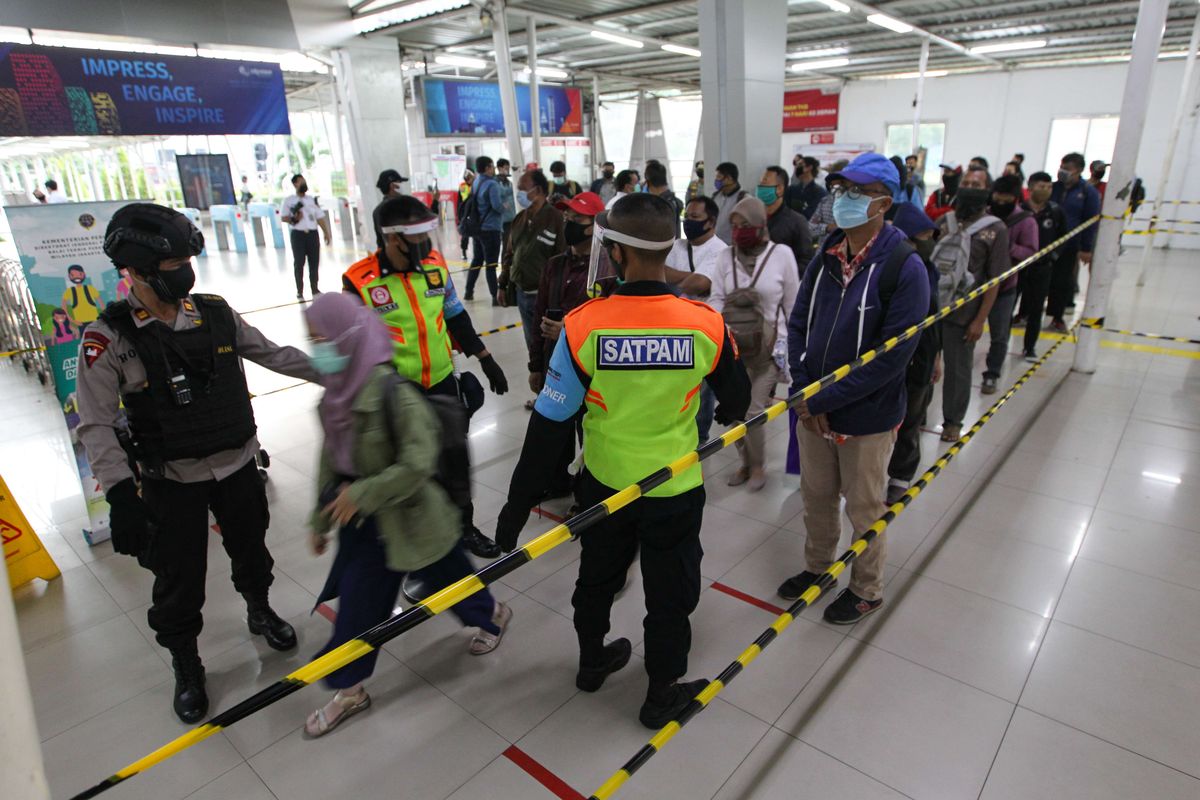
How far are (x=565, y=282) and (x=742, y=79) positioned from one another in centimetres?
389

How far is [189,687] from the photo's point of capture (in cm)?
245

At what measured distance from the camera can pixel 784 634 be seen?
2.75 meters

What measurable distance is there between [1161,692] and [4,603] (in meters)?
3.27

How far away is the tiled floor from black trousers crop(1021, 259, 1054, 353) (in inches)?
84.0

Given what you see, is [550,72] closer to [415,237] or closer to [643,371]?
[415,237]

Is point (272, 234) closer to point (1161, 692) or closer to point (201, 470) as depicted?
point (201, 470)

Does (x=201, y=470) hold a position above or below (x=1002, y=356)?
above

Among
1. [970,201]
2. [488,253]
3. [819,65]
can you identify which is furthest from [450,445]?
[819,65]

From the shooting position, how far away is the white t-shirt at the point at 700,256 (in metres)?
3.67

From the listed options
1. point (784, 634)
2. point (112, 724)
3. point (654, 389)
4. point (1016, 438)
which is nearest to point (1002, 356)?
point (1016, 438)

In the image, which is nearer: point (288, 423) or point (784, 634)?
point (784, 634)

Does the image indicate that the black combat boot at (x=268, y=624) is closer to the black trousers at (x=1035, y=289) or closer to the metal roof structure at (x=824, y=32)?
the black trousers at (x=1035, y=289)

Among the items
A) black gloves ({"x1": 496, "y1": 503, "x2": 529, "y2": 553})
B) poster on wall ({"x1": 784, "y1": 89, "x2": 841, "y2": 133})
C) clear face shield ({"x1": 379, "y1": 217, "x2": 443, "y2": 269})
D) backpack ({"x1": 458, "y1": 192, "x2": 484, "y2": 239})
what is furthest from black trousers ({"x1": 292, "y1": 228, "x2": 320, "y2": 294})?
poster on wall ({"x1": 784, "y1": 89, "x2": 841, "y2": 133})

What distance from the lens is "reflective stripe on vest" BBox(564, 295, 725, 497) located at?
72.1 inches
